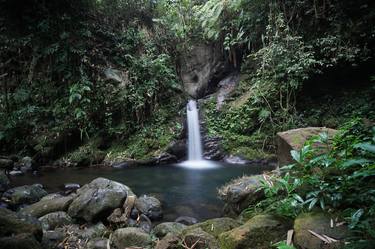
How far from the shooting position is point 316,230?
224cm

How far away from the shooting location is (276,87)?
393 inches

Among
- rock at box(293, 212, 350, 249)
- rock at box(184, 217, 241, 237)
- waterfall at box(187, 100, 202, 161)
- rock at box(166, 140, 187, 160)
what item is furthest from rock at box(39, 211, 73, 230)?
waterfall at box(187, 100, 202, 161)

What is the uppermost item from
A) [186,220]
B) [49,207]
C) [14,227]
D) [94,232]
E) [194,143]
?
[194,143]

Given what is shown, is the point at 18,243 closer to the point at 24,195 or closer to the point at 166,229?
the point at 166,229

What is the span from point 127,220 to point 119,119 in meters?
6.68

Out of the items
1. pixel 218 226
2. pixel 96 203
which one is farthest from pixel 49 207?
pixel 218 226

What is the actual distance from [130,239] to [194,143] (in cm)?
699

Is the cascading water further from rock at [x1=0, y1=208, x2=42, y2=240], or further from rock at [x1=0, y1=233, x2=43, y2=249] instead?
rock at [x1=0, y1=233, x2=43, y2=249]

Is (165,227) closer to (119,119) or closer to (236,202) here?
(236,202)

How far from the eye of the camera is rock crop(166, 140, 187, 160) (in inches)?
408

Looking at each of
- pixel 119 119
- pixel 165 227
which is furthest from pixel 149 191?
pixel 119 119

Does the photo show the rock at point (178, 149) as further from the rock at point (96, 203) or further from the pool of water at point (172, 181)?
the rock at point (96, 203)

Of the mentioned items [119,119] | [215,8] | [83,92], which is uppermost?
[215,8]

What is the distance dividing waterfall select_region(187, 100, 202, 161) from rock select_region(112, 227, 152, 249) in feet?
21.0
